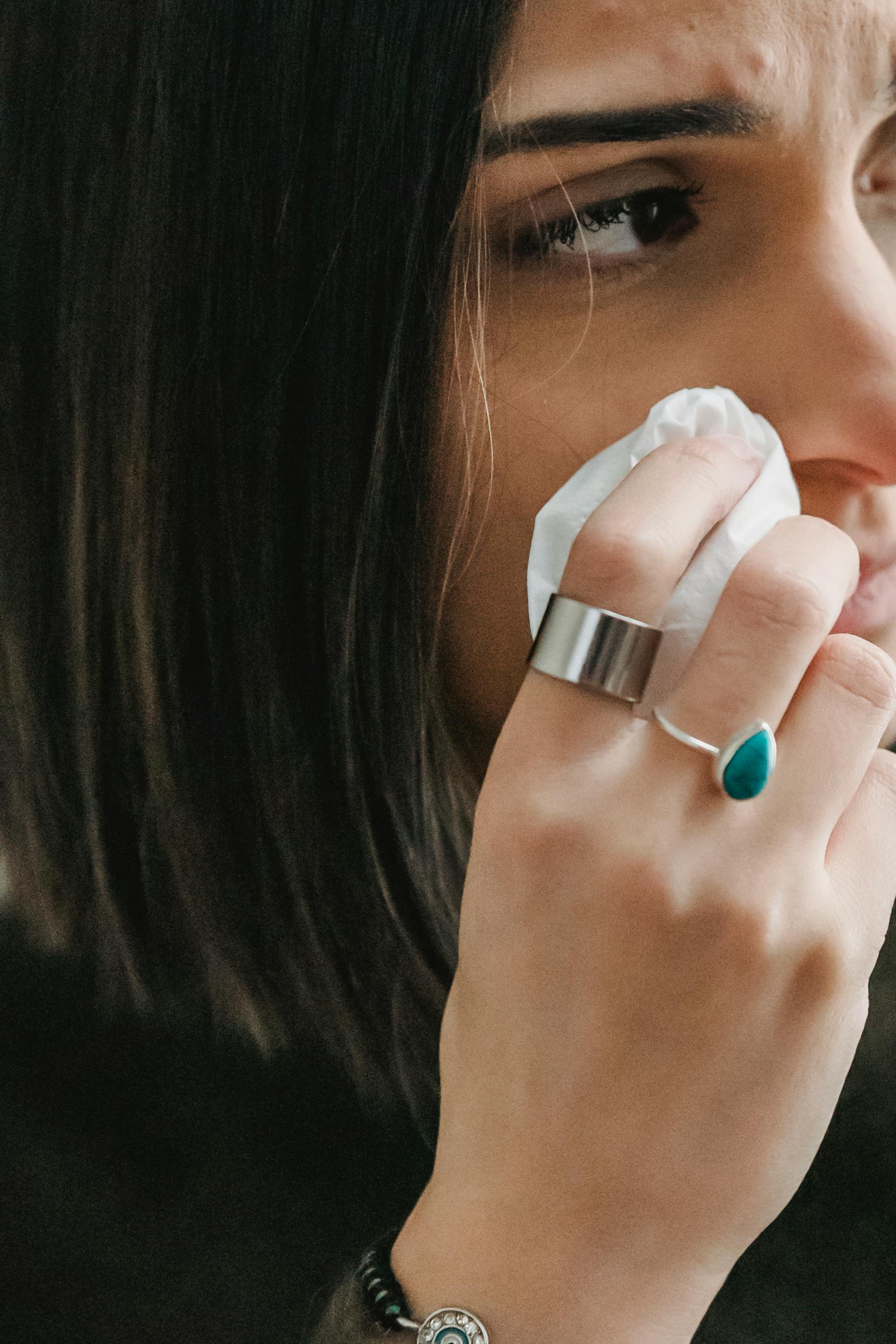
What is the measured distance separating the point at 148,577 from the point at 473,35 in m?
0.40

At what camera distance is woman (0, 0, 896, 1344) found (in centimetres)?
51

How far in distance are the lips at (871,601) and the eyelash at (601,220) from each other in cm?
23

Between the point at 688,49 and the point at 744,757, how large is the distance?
363 millimetres

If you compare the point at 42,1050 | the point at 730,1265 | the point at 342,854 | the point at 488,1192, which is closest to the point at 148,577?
the point at 342,854

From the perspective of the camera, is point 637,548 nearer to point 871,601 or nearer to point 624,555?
point 624,555

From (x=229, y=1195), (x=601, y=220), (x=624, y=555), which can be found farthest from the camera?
(x=229, y=1195)

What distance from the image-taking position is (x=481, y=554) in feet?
2.15

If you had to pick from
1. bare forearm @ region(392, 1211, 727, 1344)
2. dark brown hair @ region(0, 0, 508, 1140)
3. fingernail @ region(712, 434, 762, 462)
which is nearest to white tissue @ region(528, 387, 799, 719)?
fingernail @ region(712, 434, 762, 462)

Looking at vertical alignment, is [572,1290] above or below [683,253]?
below

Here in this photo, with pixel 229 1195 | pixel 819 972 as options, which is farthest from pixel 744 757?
pixel 229 1195

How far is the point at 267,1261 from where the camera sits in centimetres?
67

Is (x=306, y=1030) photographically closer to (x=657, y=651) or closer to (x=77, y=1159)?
(x=77, y=1159)

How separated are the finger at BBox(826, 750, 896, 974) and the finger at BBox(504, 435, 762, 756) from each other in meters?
0.14

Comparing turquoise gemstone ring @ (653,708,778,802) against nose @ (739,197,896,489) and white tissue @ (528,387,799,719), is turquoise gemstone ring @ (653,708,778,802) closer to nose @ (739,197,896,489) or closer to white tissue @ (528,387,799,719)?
white tissue @ (528,387,799,719)
